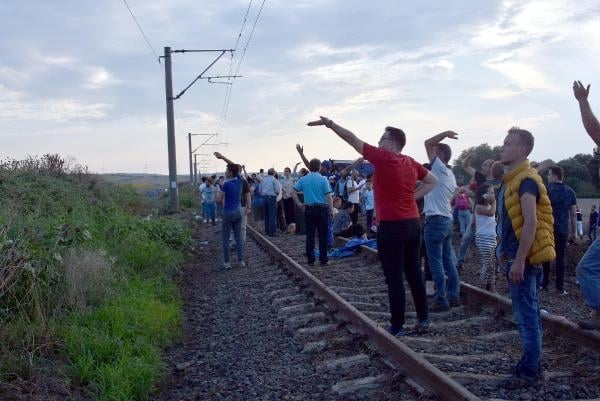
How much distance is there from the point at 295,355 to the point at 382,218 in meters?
1.57

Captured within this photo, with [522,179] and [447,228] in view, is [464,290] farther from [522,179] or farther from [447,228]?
[522,179]

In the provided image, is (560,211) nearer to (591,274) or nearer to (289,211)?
(591,274)

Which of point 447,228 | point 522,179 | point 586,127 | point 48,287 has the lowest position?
point 48,287

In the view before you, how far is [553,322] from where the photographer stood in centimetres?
588

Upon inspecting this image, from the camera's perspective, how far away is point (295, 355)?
6152 mm

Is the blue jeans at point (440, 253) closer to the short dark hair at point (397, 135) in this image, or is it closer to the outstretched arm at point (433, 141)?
the outstretched arm at point (433, 141)

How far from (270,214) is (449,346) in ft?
41.9

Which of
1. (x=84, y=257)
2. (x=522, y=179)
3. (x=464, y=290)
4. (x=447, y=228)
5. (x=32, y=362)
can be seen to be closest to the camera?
(x=522, y=179)

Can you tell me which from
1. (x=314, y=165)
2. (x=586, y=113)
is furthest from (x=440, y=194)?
(x=314, y=165)

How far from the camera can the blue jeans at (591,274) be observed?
490 cm

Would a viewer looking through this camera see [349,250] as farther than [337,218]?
No

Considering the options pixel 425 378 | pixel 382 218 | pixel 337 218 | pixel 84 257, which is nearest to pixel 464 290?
pixel 382 218

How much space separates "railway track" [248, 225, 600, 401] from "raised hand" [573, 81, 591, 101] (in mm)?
2002

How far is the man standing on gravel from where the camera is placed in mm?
4734
